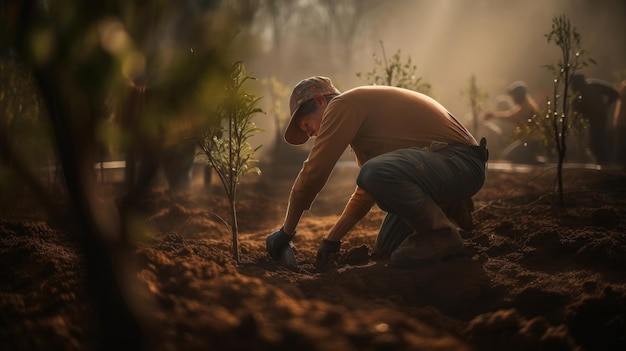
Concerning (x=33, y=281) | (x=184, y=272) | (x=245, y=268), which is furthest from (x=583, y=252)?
(x=33, y=281)

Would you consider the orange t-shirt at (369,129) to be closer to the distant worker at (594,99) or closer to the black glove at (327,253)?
the black glove at (327,253)

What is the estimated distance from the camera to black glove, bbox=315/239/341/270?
341 cm

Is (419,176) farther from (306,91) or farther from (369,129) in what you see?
(306,91)

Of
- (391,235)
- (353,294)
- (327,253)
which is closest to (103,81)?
(353,294)

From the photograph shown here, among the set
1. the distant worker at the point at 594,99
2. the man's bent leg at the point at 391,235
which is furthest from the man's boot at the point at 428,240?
the distant worker at the point at 594,99

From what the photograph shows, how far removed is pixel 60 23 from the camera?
1375mm

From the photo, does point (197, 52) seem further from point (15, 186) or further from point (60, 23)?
point (15, 186)

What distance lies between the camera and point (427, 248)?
3031 mm

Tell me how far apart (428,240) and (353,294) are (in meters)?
0.70

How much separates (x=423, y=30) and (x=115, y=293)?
28.1 m

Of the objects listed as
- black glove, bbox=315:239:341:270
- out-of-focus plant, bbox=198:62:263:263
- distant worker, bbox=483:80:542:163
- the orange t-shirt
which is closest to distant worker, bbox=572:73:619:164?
distant worker, bbox=483:80:542:163

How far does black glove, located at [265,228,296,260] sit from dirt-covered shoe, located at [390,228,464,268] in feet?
2.22

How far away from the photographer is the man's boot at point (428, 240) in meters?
3.02

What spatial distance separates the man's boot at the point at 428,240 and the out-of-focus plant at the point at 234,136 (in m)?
1.06
